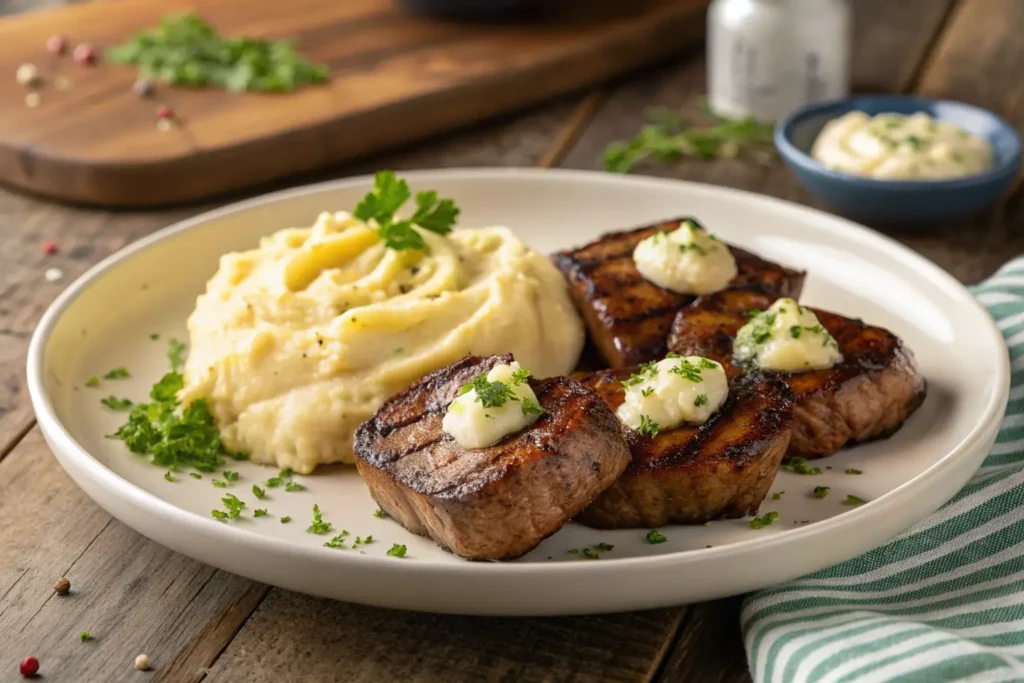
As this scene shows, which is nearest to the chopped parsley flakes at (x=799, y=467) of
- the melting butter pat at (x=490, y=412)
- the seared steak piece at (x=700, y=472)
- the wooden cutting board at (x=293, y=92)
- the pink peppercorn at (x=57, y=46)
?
the seared steak piece at (x=700, y=472)

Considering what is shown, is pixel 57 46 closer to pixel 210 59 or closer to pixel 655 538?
pixel 210 59

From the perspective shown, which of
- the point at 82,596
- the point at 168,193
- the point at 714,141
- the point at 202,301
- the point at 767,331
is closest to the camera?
the point at 82,596

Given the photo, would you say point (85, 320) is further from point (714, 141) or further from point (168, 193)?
point (714, 141)

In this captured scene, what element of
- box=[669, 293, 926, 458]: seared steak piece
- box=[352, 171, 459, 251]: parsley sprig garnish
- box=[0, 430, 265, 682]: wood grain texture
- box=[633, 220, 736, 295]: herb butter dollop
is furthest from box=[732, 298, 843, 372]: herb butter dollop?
box=[0, 430, 265, 682]: wood grain texture

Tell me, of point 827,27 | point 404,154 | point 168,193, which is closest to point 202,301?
point 168,193

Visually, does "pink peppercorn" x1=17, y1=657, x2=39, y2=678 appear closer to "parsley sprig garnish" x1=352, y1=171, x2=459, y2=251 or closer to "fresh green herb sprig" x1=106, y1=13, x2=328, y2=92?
"parsley sprig garnish" x1=352, y1=171, x2=459, y2=251

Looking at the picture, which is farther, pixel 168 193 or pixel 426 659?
pixel 168 193

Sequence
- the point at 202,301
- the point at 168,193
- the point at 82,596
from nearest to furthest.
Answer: the point at 82,596 < the point at 202,301 < the point at 168,193
